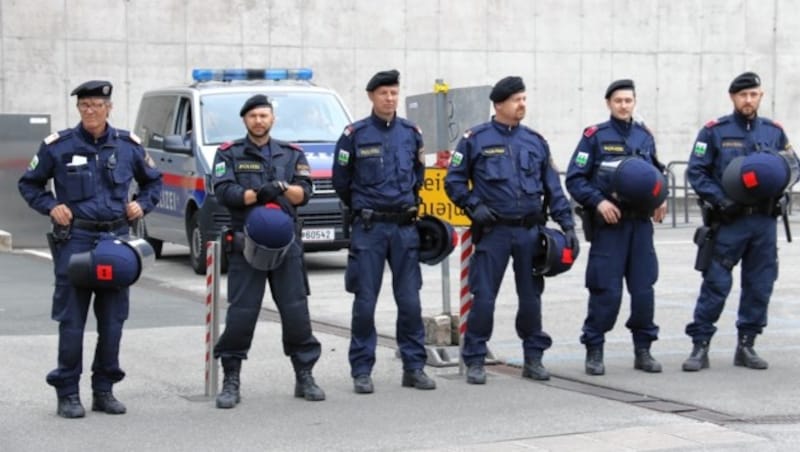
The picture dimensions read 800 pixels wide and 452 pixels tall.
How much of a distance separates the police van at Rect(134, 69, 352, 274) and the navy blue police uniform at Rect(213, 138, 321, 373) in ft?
23.1

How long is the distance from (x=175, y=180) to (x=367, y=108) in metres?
9.70

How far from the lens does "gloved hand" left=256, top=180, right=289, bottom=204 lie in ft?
30.3

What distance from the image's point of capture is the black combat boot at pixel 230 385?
9.25 m

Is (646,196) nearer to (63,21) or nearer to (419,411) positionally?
(419,411)

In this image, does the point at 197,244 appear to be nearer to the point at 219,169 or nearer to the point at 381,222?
the point at 381,222

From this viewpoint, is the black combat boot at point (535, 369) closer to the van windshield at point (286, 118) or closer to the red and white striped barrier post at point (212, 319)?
the red and white striped barrier post at point (212, 319)

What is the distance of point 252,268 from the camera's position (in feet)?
30.9

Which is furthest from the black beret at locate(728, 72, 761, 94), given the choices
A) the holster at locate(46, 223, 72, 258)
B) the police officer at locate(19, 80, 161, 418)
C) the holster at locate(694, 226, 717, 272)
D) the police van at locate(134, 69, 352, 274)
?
the police van at locate(134, 69, 352, 274)

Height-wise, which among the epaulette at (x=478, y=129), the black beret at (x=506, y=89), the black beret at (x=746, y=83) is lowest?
the epaulette at (x=478, y=129)

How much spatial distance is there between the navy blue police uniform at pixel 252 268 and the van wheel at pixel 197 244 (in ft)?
24.9

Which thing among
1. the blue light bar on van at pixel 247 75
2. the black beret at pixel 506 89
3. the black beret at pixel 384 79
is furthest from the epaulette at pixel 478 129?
the blue light bar on van at pixel 247 75

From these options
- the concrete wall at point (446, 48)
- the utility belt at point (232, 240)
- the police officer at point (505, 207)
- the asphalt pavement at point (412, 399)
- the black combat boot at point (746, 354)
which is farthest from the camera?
the concrete wall at point (446, 48)

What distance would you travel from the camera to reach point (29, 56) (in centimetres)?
2458

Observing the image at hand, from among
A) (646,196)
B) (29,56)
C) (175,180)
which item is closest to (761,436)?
(646,196)
